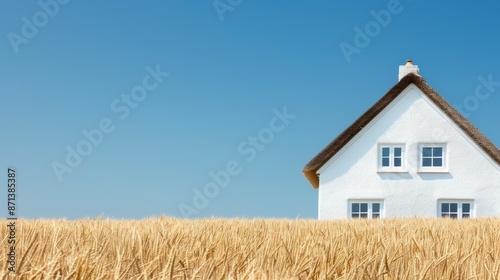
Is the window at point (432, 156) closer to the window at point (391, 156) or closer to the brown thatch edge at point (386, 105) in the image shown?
the window at point (391, 156)

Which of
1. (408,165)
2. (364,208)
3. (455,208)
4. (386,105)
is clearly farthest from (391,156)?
(455,208)

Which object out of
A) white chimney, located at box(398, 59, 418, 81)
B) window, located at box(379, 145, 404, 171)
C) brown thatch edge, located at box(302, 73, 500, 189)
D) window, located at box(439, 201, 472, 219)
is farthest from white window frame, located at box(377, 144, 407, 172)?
white chimney, located at box(398, 59, 418, 81)

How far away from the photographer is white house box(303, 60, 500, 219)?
66.1 ft

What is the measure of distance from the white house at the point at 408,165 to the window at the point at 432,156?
4cm

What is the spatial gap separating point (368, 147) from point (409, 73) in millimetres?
3731

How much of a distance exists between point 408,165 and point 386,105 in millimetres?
2465

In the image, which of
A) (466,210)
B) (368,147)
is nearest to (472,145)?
(466,210)

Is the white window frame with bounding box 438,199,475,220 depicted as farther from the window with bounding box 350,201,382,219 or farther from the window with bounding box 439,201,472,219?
the window with bounding box 350,201,382,219

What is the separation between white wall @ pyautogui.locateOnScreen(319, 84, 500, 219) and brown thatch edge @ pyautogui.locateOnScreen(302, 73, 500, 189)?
219 millimetres

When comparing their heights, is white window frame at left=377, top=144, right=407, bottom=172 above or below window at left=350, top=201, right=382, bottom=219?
above

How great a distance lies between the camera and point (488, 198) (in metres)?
20.1

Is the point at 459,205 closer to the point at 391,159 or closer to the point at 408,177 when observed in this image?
the point at 408,177

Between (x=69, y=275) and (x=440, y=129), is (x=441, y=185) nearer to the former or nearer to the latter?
(x=440, y=129)

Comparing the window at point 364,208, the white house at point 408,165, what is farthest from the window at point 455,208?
the window at point 364,208
